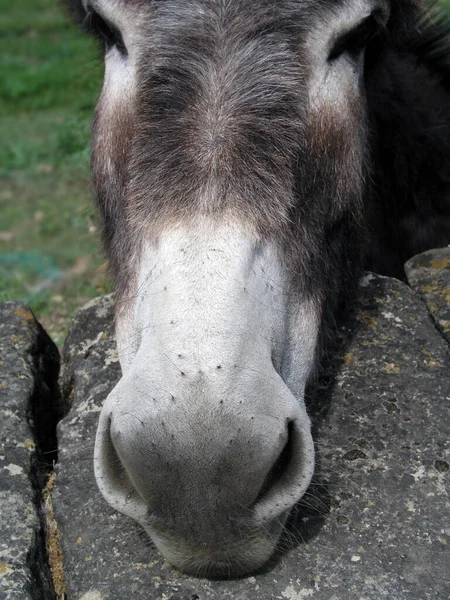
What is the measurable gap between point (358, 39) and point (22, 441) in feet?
5.64

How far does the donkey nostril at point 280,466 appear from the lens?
2.04m

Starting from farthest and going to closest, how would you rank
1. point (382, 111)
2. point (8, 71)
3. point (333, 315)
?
point (8, 71)
point (382, 111)
point (333, 315)

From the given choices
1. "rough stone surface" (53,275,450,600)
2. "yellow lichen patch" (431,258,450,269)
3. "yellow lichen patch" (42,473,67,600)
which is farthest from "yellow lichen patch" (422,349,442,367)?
"yellow lichen patch" (42,473,67,600)

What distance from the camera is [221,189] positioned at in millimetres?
2232

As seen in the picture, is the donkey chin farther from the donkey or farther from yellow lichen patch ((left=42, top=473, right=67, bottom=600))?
yellow lichen patch ((left=42, top=473, right=67, bottom=600))

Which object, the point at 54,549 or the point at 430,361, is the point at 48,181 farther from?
the point at 54,549

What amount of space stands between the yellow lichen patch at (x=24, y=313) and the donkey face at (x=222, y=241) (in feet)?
1.63

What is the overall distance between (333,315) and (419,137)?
4.29 feet

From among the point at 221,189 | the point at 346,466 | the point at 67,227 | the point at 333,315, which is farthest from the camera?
the point at 67,227

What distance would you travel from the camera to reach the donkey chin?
193 centimetres

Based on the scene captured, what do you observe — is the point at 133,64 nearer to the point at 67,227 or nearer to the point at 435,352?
the point at 435,352

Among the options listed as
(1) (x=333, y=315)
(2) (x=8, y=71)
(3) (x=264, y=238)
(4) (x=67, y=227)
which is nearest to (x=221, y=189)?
(3) (x=264, y=238)

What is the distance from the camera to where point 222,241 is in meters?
2.15

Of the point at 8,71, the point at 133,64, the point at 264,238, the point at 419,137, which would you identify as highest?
the point at 133,64
